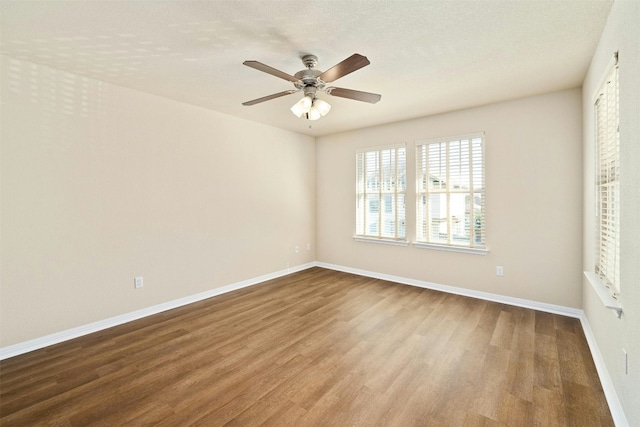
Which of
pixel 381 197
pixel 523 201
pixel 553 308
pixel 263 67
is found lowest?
pixel 553 308

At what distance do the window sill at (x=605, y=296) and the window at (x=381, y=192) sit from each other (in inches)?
96.3

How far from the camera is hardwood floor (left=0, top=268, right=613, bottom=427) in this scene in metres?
1.85

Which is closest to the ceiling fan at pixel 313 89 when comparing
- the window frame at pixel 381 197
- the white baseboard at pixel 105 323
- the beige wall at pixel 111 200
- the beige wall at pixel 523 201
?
the beige wall at pixel 111 200

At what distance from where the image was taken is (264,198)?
489 cm

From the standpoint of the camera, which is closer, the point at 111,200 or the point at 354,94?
the point at 354,94

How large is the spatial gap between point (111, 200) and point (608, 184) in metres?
4.67

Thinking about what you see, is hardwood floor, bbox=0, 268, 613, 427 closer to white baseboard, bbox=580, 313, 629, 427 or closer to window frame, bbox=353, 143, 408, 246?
white baseboard, bbox=580, 313, 629, 427

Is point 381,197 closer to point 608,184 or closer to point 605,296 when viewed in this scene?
point 608,184

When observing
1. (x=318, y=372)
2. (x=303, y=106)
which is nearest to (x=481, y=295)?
(x=318, y=372)

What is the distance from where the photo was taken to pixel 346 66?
2070 millimetres

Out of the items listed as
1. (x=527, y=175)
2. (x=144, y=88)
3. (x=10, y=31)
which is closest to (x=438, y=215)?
(x=527, y=175)

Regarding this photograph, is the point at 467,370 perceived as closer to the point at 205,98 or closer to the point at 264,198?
the point at 264,198

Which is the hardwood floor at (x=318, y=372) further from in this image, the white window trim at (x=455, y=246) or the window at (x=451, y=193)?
the window at (x=451, y=193)

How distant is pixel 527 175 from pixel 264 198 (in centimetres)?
381
